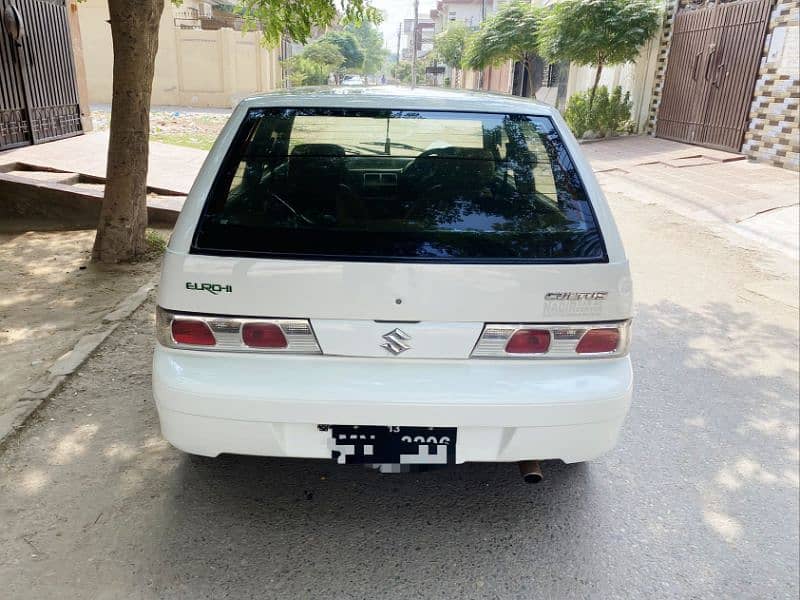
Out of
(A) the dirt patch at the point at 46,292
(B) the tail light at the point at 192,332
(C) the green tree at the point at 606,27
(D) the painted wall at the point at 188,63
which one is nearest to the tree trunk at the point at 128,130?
(A) the dirt patch at the point at 46,292

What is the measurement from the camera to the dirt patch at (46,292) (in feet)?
12.4

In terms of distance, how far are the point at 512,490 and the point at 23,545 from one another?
6.34 ft

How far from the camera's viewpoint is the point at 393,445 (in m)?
2.19

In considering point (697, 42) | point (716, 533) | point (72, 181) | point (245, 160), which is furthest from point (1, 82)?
point (697, 42)

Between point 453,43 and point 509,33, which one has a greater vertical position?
point 453,43

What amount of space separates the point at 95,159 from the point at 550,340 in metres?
9.26

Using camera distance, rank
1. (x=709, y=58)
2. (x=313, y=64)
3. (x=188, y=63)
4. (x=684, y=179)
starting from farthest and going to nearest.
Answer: (x=313, y=64) → (x=188, y=63) → (x=709, y=58) → (x=684, y=179)

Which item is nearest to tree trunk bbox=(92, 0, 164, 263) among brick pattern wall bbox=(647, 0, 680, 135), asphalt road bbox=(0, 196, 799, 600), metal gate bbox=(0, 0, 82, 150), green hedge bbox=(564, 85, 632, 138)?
asphalt road bbox=(0, 196, 799, 600)

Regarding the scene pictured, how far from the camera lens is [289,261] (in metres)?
2.09

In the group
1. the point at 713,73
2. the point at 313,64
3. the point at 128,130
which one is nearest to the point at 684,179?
the point at 713,73

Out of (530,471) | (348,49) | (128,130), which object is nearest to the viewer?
(530,471)

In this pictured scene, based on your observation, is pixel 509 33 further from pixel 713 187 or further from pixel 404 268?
pixel 404 268

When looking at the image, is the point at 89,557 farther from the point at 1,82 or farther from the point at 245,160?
the point at 1,82

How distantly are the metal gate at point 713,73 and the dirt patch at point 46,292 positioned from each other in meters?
11.6
